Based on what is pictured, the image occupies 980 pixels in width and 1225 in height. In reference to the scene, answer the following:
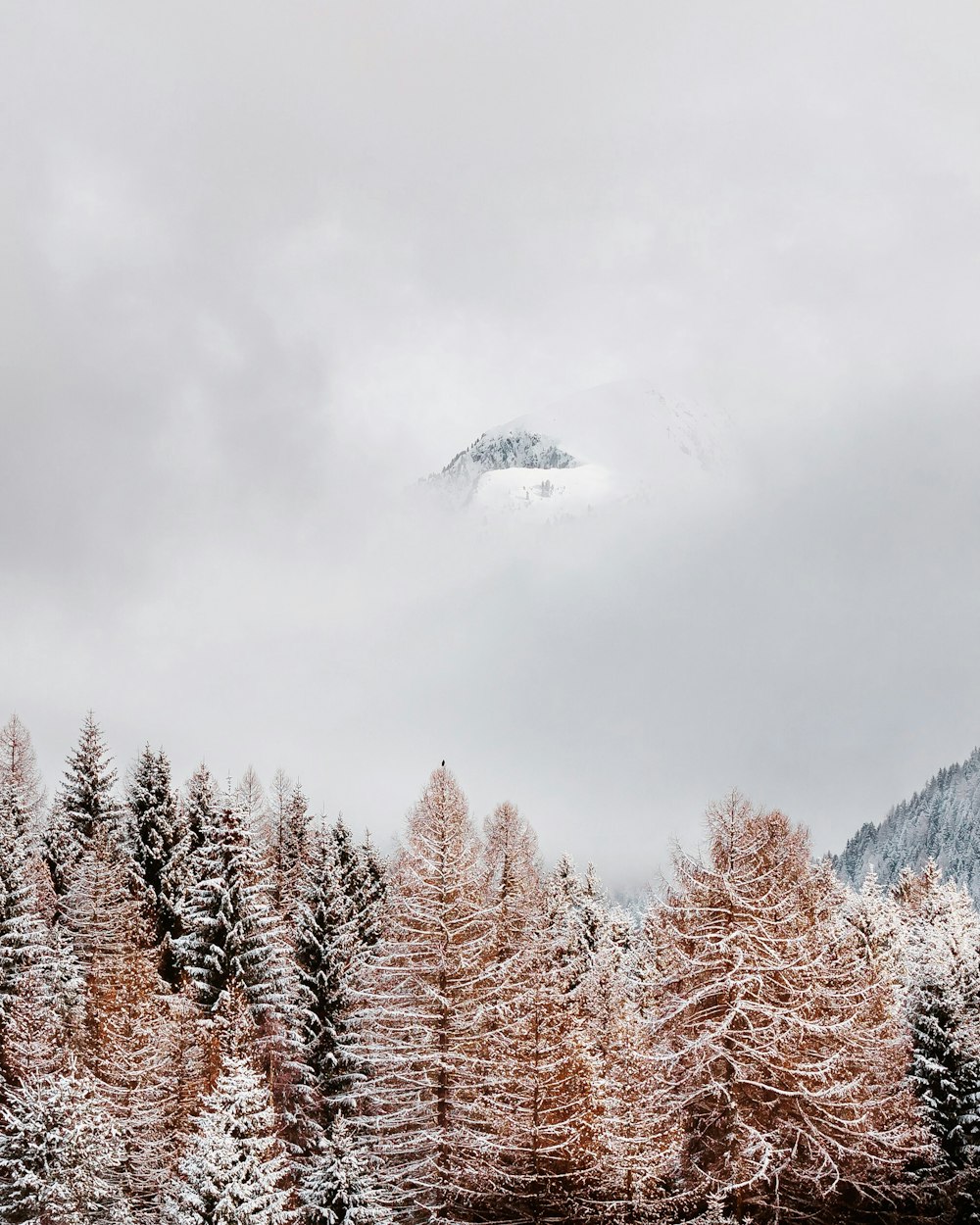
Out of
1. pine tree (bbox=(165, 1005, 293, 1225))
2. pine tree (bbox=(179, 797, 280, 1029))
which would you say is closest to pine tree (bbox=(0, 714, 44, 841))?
pine tree (bbox=(179, 797, 280, 1029))

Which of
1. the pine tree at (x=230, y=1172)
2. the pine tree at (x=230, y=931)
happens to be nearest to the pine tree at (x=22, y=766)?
the pine tree at (x=230, y=931)

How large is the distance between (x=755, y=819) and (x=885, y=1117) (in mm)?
9631

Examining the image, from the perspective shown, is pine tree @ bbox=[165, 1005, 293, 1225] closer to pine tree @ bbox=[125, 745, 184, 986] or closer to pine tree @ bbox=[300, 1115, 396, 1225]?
pine tree @ bbox=[300, 1115, 396, 1225]

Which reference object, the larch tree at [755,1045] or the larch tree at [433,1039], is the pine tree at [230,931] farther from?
the larch tree at [755,1045]

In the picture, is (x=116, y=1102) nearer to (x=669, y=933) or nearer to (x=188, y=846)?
(x=188, y=846)

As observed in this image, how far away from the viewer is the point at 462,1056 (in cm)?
2344

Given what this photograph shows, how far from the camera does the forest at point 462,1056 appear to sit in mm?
19328

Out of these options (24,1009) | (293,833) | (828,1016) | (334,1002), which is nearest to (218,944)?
(334,1002)

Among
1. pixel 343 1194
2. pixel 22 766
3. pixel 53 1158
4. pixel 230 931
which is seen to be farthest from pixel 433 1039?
pixel 22 766

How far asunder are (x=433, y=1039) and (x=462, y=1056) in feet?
3.16

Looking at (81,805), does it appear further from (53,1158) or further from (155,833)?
(53,1158)

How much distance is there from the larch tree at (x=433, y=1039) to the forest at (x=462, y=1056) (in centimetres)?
11

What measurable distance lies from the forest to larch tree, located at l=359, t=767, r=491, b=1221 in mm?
110

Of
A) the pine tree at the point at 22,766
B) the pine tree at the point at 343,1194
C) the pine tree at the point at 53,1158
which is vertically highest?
the pine tree at the point at 22,766
